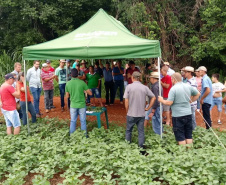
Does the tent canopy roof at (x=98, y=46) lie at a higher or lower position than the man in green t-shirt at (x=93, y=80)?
higher

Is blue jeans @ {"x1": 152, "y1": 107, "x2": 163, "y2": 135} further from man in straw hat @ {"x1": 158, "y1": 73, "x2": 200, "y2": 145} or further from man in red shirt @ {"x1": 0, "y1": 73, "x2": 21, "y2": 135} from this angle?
man in red shirt @ {"x1": 0, "y1": 73, "x2": 21, "y2": 135}

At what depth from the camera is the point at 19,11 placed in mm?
16312

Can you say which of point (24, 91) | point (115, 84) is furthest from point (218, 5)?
point (24, 91)

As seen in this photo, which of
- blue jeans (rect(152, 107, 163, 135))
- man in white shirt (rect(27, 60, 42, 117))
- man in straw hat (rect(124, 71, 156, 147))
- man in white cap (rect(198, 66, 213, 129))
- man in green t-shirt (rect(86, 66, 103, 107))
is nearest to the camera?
man in straw hat (rect(124, 71, 156, 147))

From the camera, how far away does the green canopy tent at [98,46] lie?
4691 mm

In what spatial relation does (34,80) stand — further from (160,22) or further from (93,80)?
(160,22)

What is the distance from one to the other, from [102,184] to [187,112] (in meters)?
2.07

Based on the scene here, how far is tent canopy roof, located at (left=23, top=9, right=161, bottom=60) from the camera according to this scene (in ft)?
15.4

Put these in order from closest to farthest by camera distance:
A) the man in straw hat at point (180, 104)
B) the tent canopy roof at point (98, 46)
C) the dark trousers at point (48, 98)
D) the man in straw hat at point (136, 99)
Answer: the man in straw hat at point (180, 104)
the man in straw hat at point (136, 99)
the tent canopy roof at point (98, 46)
the dark trousers at point (48, 98)

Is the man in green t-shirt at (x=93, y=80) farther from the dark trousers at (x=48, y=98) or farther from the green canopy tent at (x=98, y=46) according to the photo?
the green canopy tent at (x=98, y=46)

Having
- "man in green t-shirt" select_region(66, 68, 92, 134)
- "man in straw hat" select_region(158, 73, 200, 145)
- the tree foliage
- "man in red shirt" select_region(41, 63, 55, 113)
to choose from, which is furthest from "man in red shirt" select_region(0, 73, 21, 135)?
the tree foliage

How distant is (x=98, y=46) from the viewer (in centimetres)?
493

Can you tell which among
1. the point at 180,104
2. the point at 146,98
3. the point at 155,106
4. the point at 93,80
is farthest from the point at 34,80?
the point at 180,104

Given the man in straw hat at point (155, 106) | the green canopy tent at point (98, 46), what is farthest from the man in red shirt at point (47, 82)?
the man in straw hat at point (155, 106)
